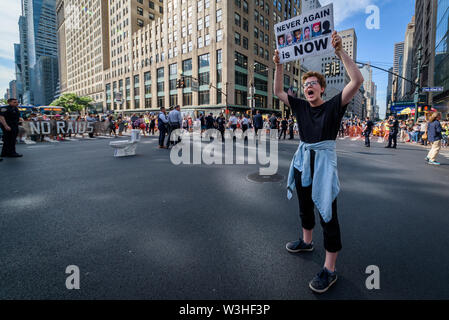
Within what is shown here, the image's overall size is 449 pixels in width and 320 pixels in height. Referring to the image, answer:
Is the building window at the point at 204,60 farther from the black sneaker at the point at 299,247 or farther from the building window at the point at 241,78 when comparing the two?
the black sneaker at the point at 299,247

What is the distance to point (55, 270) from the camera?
2.33m

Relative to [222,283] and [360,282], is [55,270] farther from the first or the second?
[360,282]

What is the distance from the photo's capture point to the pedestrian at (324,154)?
2.12m

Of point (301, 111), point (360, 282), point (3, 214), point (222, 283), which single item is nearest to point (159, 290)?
point (222, 283)

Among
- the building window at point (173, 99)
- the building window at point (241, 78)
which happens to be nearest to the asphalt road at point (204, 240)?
the building window at point (241, 78)

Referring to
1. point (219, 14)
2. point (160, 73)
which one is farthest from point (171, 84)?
point (219, 14)

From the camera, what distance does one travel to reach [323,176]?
217 centimetres

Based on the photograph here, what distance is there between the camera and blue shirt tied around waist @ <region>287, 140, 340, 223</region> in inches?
83.6

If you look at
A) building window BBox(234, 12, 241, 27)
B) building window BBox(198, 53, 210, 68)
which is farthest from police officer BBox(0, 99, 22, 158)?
building window BBox(234, 12, 241, 27)

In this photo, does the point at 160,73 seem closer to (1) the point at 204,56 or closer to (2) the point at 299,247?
(1) the point at 204,56

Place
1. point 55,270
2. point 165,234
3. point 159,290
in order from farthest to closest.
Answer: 1. point 165,234
2. point 55,270
3. point 159,290

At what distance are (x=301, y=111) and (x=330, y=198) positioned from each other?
93 centimetres
